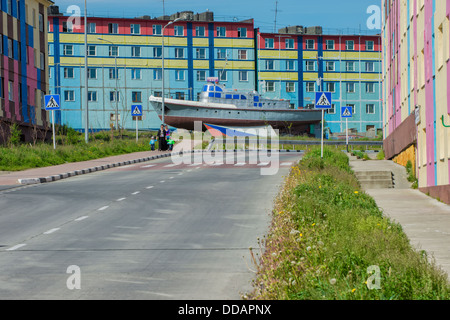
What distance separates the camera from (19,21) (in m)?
50.8

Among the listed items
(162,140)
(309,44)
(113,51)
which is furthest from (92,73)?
(162,140)

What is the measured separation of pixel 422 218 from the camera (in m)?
15.0

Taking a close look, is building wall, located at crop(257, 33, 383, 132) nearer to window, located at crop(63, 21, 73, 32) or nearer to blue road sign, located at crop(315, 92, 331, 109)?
window, located at crop(63, 21, 73, 32)

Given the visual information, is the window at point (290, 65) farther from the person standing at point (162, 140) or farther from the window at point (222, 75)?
the person standing at point (162, 140)

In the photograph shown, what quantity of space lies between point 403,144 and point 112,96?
197ft

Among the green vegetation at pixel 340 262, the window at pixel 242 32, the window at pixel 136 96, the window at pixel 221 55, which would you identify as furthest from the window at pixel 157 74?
the green vegetation at pixel 340 262

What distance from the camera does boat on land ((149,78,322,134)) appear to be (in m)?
78.6

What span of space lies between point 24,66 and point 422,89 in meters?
35.0

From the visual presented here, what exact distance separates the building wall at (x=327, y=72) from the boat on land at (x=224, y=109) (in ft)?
29.7

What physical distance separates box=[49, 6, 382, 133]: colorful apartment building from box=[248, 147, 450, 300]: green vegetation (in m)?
71.1

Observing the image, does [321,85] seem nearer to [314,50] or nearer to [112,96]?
[314,50]

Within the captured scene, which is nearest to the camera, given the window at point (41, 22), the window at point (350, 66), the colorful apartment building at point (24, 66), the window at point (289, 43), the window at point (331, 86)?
the colorful apartment building at point (24, 66)

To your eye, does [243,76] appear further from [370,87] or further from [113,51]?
[370,87]

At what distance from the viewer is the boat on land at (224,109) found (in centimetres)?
7862
